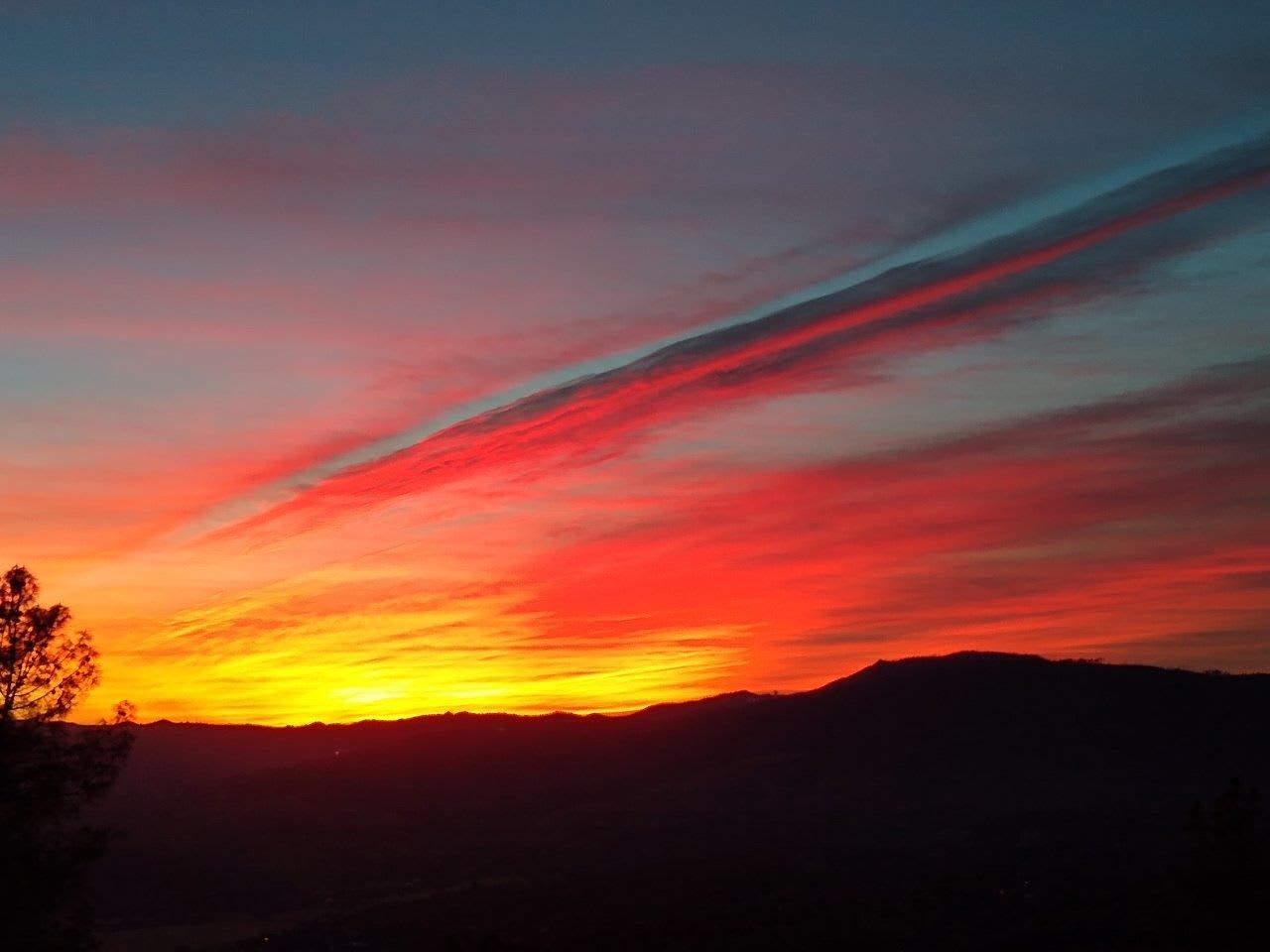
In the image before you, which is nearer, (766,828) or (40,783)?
(40,783)

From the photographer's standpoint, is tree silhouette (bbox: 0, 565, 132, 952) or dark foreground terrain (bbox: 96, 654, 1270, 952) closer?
tree silhouette (bbox: 0, 565, 132, 952)

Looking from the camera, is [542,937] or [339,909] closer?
[542,937]

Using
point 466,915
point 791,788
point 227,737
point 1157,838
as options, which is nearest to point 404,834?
point 791,788

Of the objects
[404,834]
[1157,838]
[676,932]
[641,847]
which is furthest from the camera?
[404,834]

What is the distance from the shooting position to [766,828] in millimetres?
70875

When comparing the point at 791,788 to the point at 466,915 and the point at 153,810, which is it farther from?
the point at 153,810

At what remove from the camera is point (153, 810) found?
92.1m

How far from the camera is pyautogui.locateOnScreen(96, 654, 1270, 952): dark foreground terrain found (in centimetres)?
4291

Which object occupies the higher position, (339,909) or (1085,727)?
(1085,727)

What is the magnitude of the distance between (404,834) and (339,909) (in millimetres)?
20997

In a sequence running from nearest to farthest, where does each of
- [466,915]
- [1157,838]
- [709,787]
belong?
[466,915], [1157,838], [709,787]

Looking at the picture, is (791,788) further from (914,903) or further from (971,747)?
(914,903)

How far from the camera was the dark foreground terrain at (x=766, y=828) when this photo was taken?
42.9 m

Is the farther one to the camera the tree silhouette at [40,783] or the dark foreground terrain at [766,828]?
the dark foreground terrain at [766,828]
